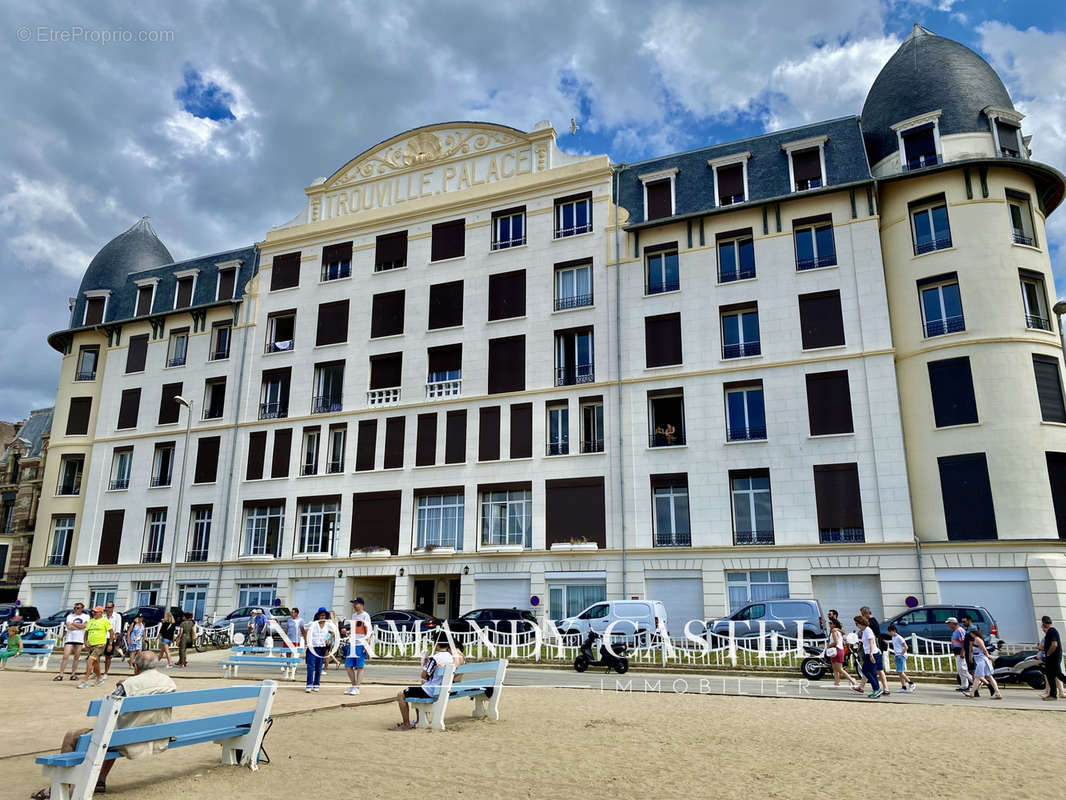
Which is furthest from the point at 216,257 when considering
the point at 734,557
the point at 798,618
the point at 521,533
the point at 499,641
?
the point at 798,618

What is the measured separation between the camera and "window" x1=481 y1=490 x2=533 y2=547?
107 feet

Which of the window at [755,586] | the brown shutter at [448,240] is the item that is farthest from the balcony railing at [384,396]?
the window at [755,586]

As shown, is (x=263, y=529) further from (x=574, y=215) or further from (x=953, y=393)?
(x=953, y=393)

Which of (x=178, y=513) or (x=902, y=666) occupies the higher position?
(x=178, y=513)

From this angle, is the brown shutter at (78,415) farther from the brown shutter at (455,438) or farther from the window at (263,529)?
the brown shutter at (455,438)

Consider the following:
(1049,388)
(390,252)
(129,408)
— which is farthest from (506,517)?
(129,408)

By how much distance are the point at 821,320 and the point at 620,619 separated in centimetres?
1365

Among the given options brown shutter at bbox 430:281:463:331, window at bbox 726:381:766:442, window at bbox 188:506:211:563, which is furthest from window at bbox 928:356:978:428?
window at bbox 188:506:211:563

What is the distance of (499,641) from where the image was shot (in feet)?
88.0

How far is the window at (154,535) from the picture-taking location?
3903 cm

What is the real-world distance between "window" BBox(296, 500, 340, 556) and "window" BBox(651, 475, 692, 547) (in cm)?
1414

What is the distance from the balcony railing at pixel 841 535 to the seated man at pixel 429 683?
756 inches

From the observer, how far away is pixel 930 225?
29.5 m

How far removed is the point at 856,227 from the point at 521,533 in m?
17.2
